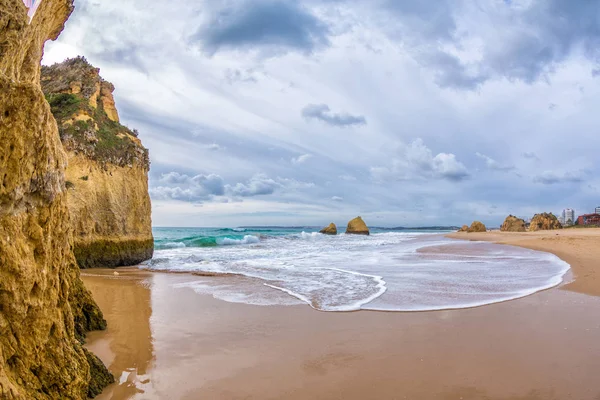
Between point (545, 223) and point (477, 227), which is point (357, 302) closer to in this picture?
point (477, 227)

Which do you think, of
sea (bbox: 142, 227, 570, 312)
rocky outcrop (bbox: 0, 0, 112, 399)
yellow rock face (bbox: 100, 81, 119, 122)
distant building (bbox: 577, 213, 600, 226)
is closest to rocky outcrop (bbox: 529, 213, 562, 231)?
distant building (bbox: 577, 213, 600, 226)

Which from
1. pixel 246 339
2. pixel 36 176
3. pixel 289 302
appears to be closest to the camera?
pixel 36 176

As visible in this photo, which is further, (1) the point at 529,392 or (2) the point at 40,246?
(1) the point at 529,392

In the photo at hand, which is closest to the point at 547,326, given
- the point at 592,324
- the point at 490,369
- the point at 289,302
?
the point at 592,324

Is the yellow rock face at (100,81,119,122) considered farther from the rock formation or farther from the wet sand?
the rock formation

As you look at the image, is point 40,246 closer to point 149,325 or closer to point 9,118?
point 9,118

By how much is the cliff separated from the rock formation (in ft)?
146

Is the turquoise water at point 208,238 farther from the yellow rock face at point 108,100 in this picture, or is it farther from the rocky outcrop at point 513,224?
the rocky outcrop at point 513,224

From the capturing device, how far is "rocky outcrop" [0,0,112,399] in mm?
2713

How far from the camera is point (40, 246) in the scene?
125 inches

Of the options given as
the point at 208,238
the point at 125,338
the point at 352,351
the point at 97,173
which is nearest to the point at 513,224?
the point at 208,238

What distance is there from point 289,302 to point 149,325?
Result: 9.16ft

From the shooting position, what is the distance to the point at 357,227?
59312 mm

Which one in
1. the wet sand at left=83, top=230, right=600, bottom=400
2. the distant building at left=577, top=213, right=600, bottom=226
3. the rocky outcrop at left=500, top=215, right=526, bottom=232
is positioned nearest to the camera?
the wet sand at left=83, top=230, right=600, bottom=400
